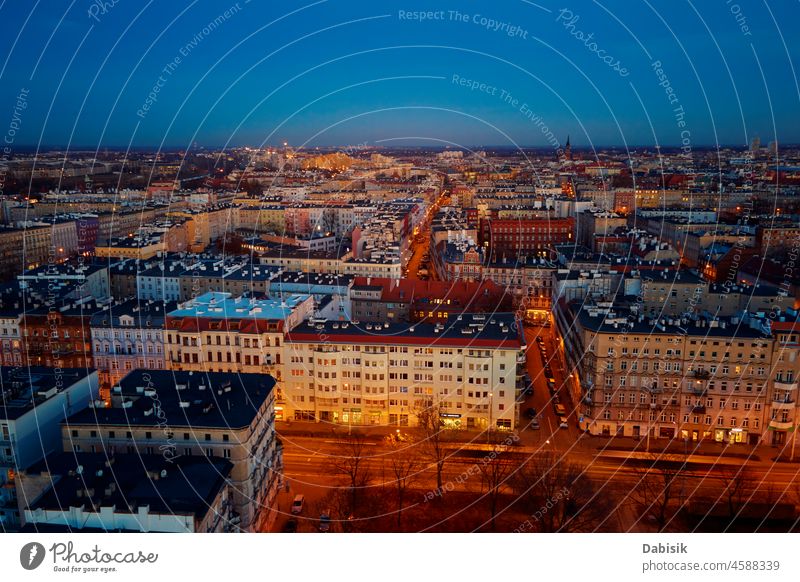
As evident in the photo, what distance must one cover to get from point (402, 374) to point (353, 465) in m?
2.42

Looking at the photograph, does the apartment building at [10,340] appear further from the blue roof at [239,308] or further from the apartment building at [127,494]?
the apartment building at [127,494]

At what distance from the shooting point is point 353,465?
988cm

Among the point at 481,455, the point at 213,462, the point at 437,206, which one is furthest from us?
the point at 437,206

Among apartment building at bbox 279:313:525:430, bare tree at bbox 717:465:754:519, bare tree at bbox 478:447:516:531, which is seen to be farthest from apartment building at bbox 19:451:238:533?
bare tree at bbox 717:465:754:519

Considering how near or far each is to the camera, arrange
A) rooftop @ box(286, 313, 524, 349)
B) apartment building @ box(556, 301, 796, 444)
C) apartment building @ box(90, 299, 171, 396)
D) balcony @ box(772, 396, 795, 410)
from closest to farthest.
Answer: balcony @ box(772, 396, 795, 410)
apartment building @ box(556, 301, 796, 444)
rooftop @ box(286, 313, 524, 349)
apartment building @ box(90, 299, 171, 396)

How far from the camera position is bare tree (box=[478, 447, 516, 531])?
8.98 metres

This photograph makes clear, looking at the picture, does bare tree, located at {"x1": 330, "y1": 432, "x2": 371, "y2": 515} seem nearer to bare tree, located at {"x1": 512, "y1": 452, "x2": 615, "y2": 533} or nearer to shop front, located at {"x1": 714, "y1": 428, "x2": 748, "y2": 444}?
bare tree, located at {"x1": 512, "y1": 452, "x2": 615, "y2": 533}

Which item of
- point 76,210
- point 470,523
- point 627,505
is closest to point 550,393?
point 627,505

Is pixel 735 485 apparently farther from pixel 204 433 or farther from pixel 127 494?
pixel 127 494

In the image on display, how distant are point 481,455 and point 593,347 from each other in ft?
8.83

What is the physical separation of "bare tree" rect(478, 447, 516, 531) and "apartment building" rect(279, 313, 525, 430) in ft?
3.84

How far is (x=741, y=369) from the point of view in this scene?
1112cm

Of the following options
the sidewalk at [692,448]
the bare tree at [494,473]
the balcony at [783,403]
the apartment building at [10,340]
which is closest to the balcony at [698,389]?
the sidewalk at [692,448]

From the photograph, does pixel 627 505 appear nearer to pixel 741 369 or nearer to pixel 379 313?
Answer: pixel 741 369
